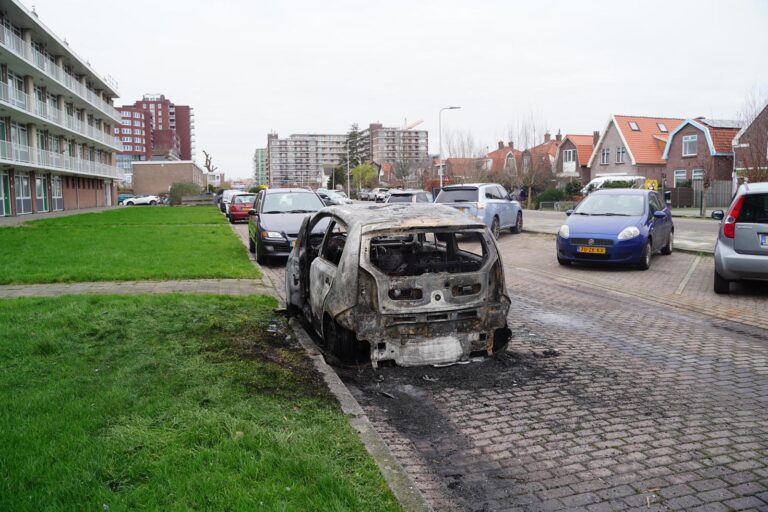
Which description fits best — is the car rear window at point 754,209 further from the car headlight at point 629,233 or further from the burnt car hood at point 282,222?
the burnt car hood at point 282,222

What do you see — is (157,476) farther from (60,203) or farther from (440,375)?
(60,203)

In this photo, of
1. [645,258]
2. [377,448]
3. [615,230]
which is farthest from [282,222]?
[377,448]

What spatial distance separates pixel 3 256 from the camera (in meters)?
14.1

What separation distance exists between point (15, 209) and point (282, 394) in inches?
1578

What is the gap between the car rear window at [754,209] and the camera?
9.51 m

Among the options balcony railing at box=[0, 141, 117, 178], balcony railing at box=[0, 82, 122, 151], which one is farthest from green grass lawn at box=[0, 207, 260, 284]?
balcony railing at box=[0, 82, 122, 151]

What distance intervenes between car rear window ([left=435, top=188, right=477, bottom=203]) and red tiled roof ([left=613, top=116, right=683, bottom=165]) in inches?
1640

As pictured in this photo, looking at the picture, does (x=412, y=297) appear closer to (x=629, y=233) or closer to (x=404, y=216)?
(x=404, y=216)

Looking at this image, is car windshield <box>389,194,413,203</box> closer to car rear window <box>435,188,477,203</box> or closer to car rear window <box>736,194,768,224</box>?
car rear window <box>435,188,477,203</box>

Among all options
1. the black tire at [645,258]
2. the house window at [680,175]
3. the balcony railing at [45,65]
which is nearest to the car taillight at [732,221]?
the black tire at [645,258]

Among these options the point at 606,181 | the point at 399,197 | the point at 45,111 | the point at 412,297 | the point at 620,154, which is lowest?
the point at 412,297

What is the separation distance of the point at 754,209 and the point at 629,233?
130 inches

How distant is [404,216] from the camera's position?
19.5ft

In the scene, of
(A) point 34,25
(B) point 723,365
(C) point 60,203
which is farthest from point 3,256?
(C) point 60,203
